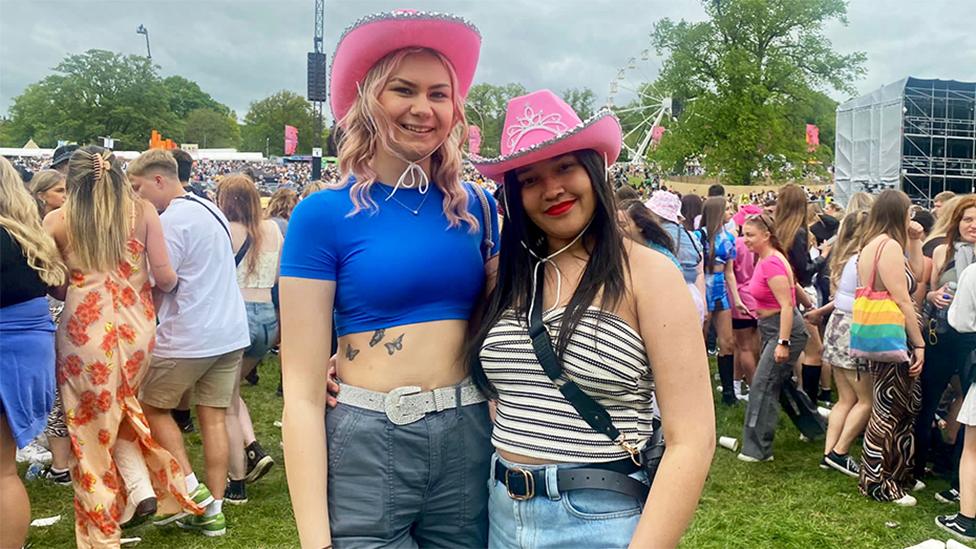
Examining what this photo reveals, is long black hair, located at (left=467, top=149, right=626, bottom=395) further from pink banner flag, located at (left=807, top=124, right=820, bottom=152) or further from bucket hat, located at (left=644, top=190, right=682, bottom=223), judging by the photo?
pink banner flag, located at (left=807, top=124, right=820, bottom=152)

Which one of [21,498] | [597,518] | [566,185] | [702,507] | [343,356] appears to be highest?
[566,185]

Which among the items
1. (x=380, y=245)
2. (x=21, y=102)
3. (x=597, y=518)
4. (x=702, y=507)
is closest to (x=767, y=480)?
(x=702, y=507)

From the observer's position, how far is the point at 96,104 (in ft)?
167

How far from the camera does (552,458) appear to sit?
5.15ft

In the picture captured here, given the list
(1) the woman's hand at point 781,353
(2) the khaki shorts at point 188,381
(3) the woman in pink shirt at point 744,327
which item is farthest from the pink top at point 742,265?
(2) the khaki shorts at point 188,381

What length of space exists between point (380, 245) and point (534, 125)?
0.47 metres

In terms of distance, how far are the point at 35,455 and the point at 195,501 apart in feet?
6.25

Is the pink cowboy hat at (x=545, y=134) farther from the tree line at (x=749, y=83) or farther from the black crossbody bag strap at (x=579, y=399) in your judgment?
the tree line at (x=749, y=83)

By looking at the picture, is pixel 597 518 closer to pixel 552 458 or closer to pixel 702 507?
pixel 552 458

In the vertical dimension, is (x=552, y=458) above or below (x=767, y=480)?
above

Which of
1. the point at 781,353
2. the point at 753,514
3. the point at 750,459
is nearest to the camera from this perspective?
the point at 753,514

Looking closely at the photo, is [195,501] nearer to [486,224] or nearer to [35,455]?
[35,455]

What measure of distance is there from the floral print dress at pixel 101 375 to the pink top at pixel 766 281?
13.4ft

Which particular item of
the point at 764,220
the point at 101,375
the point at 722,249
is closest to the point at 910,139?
the point at 722,249
